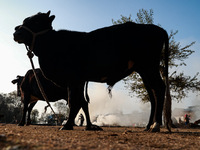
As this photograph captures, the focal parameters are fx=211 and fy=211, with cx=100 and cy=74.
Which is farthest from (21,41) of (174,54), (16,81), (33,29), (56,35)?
(174,54)

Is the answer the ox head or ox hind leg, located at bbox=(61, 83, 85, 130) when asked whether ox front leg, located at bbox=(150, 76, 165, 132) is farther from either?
the ox head

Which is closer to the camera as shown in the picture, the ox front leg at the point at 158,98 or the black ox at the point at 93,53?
the ox front leg at the point at 158,98

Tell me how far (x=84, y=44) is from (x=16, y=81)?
9280 millimetres

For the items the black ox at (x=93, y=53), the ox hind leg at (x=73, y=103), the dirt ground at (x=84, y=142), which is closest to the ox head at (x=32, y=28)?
the black ox at (x=93, y=53)

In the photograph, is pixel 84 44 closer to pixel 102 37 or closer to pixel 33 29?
pixel 102 37

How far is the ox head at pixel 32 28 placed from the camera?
213 inches

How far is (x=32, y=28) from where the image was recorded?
560 cm

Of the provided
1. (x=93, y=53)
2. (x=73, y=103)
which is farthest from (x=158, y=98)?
(x=73, y=103)

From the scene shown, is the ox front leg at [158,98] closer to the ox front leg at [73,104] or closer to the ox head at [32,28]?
the ox front leg at [73,104]

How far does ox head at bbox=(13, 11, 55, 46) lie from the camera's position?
17.7 ft

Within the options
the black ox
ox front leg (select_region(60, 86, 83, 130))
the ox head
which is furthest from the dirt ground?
the ox head

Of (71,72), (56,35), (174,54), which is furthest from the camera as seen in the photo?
(174,54)

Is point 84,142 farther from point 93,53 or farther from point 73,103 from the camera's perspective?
point 93,53

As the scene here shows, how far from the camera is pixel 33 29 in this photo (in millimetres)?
5602
